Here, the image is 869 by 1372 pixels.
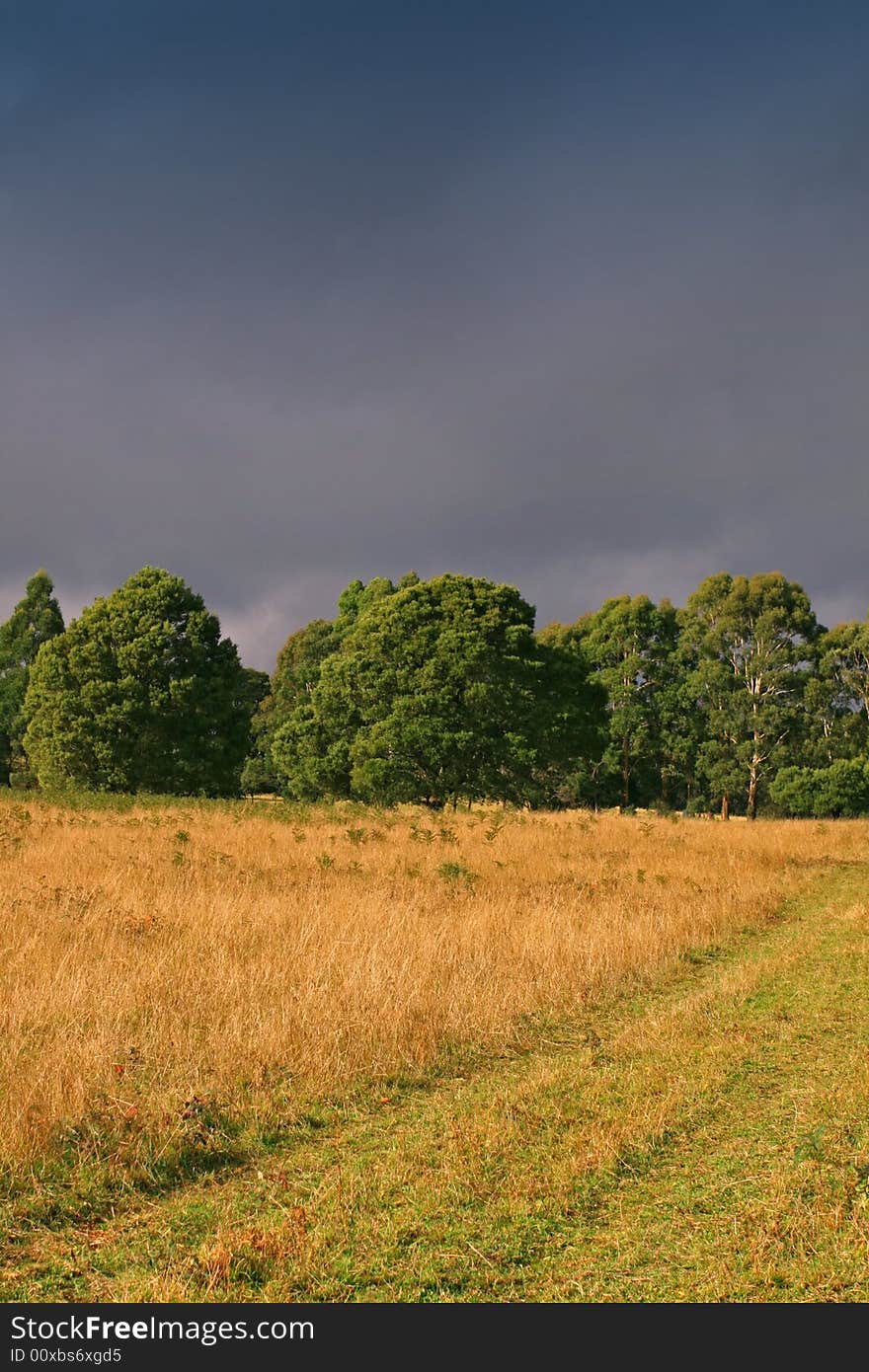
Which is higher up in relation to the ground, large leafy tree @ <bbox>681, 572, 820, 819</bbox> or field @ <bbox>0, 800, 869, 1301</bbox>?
large leafy tree @ <bbox>681, 572, 820, 819</bbox>

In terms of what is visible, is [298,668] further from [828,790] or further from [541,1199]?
[541,1199]

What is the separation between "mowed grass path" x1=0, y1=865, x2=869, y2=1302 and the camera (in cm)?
412

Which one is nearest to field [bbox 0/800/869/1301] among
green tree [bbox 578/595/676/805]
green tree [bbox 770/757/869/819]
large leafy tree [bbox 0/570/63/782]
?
green tree [bbox 770/757/869/819]

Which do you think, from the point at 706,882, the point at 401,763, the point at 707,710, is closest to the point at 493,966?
the point at 706,882

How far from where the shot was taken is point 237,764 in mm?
43781

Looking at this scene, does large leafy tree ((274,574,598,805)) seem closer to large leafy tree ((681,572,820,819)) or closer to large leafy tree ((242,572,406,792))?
large leafy tree ((242,572,406,792))

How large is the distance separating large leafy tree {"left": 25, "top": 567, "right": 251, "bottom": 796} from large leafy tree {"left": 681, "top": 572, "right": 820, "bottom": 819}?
28877 mm

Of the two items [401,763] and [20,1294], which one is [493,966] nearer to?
[20,1294]

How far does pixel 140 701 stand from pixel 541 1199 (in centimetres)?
3852

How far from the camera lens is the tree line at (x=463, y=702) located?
3828cm

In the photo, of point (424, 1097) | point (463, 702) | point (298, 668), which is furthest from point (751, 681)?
point (424, 1097)

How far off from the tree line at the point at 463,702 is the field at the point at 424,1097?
24.4 m

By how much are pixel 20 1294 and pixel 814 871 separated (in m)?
20.0

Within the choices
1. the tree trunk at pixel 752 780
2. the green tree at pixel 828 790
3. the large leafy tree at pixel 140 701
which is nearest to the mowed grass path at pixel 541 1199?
the large leafy tree at pixel 140 701
